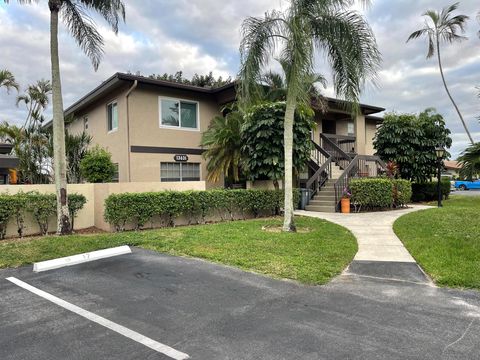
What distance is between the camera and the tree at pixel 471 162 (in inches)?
538

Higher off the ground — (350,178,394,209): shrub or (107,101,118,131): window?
(107,101,118,131): window

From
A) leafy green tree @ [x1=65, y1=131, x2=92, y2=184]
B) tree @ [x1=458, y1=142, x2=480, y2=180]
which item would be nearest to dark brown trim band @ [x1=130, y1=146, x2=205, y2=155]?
leafy green tree @ [x1=65, y1=131, x2=92, y2=184]

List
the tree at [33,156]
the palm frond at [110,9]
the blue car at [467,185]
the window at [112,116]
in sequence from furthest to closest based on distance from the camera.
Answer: the blue car at [467,185] < the window at [112,116] < the tree at [33,156] < the palm frond at [110,9]

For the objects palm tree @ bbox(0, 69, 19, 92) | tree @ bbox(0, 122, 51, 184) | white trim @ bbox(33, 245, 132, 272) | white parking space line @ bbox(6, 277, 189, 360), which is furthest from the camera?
palm tree @ bbox(0, 69, 19, 92)

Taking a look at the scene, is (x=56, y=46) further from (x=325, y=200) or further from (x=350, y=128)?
(x=350, y=128)

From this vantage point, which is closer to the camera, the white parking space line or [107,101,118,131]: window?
the white parking space line

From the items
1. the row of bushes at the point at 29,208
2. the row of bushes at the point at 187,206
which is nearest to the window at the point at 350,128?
the row of bushes at the point at 187,206

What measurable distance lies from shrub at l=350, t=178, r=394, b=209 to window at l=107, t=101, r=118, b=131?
10.6 metres

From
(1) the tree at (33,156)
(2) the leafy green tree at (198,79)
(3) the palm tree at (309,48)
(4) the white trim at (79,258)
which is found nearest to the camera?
(4) the white trim at (79,258)

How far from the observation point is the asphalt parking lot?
11.1ft

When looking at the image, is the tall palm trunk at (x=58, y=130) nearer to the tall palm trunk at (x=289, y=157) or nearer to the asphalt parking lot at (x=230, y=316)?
the asphalt parking lot at (x=230, y=316)

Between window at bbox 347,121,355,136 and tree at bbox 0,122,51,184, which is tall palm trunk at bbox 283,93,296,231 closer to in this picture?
tree at bbox 0,122,51,184

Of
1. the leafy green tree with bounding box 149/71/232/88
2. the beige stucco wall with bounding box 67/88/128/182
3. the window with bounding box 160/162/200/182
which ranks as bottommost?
the window with bounding box 160/162/200/182

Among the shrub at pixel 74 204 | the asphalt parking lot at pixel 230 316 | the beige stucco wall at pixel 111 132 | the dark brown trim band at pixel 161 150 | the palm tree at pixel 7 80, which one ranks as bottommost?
the asphalt parking lot at pixel 230 316
